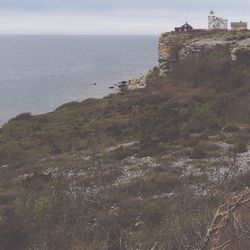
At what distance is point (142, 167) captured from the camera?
2059cm

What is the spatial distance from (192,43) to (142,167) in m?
32.8

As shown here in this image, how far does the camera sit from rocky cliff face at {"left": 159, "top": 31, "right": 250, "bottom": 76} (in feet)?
150

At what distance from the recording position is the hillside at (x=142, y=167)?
11.3m

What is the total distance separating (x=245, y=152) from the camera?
21219 millimetres

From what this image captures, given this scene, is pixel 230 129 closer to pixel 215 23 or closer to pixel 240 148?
pixel 240 148

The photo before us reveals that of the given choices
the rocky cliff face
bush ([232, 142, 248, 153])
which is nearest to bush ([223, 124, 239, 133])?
bush ([232, 142, 248, 153])

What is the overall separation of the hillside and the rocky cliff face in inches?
41.5

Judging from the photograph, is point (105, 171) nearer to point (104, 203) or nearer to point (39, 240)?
point (104, 203)

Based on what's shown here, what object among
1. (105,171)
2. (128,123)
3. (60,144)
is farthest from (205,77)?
(105,171)

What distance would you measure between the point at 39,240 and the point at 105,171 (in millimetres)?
8777

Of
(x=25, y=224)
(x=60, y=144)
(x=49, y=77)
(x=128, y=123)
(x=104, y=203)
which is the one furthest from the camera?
(x=49, y=77)

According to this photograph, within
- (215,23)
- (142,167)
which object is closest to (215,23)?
(215,23)

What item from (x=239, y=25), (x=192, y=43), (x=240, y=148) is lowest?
(x=240, y=148)

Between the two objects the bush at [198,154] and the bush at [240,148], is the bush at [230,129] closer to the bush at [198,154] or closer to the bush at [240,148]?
the bush at [240,148]
